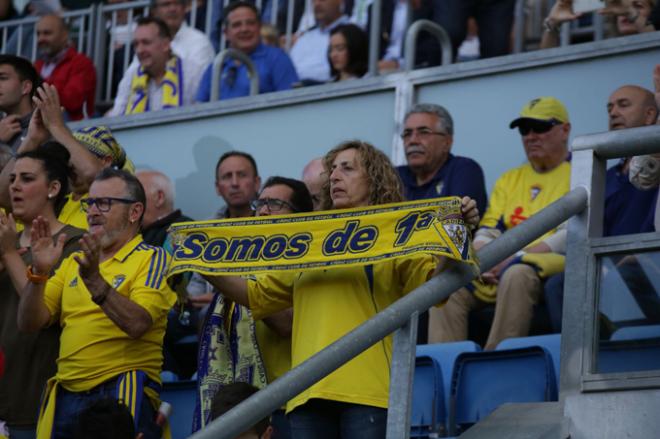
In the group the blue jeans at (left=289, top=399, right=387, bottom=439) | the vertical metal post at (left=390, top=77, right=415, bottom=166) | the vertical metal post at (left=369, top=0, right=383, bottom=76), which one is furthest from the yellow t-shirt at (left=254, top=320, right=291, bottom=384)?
the vertical metal post at (left=369, top=0, right=383, bottom=76)

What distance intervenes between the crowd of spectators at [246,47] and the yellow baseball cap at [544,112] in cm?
119

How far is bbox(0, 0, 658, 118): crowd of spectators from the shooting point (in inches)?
391

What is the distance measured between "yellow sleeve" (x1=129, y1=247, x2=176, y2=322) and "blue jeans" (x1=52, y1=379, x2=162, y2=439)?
1.14 feet

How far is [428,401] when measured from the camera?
6.46 m

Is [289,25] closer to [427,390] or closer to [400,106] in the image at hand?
[400,106]

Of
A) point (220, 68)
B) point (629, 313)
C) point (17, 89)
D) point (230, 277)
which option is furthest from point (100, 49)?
point (629, 313)

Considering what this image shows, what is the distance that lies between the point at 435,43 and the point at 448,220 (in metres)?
5.15

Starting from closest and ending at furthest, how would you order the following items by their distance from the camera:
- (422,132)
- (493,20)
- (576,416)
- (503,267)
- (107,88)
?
(576,416) → (503,267) → (422,132) → (493,20) → (107,88)

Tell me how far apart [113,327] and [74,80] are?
5.44 metres

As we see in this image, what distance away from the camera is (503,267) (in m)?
7.32

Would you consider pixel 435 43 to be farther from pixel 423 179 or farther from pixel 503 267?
pixel 503 267

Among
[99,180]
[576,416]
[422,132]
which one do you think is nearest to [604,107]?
[422,132]

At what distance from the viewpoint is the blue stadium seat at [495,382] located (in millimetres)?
6211

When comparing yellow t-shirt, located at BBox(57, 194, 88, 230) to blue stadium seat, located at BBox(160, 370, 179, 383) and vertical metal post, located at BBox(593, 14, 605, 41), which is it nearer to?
blue stadium seat, located at BBox(160, 370, 179, 383)
